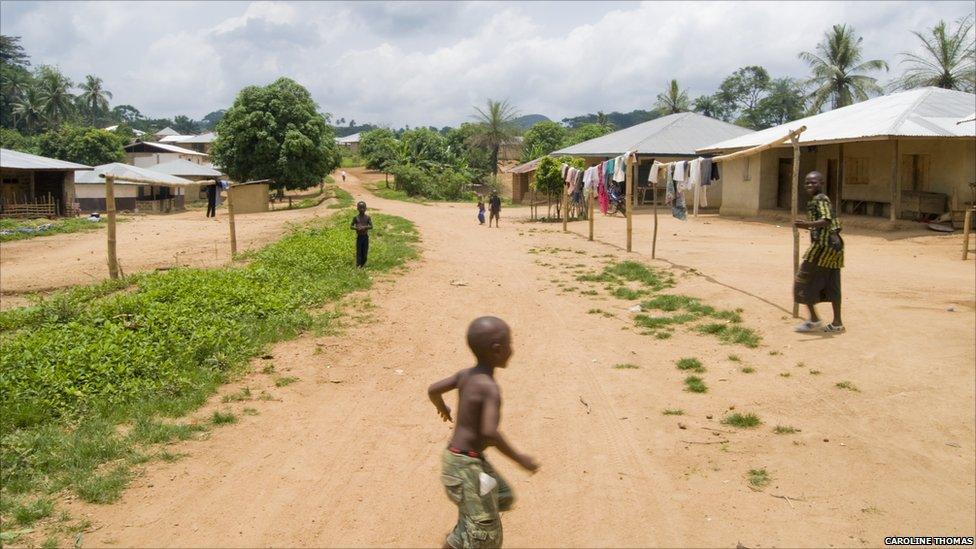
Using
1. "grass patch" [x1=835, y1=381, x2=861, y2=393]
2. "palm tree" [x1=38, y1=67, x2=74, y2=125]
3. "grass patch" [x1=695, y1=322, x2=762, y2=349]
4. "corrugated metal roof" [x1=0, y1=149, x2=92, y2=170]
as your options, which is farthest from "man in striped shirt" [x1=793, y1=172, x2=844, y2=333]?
"palm tree" [x1=38, y1=67, x2=74, y2=125]

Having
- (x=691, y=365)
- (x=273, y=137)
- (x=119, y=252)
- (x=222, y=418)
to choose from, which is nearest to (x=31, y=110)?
(x=273, y=137)

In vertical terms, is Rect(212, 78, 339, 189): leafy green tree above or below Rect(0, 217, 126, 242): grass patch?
above

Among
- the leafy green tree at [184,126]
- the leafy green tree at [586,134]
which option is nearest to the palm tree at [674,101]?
the leafy green tree at [586,134]

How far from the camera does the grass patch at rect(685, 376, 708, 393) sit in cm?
682

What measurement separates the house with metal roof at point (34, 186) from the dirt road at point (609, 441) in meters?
27.3

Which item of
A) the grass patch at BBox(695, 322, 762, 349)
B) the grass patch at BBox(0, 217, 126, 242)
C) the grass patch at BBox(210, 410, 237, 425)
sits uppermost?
the grass patch at BBox(0, 217, 126, 242)

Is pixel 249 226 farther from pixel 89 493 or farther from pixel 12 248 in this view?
pixel 89 493

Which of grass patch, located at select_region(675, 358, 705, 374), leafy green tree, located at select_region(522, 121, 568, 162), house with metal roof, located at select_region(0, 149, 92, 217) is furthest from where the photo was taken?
leafy green tree, located at select_region(522, 121, 568, 162)

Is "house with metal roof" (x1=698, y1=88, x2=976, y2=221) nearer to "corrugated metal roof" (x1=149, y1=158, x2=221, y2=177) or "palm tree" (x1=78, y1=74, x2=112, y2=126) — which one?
"corrugated metal roof" (x1=149, y1=158, x2=221, y2=177)

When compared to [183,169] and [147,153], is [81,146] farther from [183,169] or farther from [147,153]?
[183,169]

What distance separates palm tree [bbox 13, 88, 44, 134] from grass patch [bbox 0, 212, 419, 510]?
6714 cm

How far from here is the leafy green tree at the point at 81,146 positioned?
50.7m

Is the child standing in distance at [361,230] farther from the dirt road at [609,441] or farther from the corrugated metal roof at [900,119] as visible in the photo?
the corrugated metal roof at [900,119]

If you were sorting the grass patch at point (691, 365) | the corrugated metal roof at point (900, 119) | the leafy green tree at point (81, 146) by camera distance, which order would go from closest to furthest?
the grass patch at point (691, 365) < the corrugated metal roof at point (900, 119) < the leafy green tree at point (81, 146)
